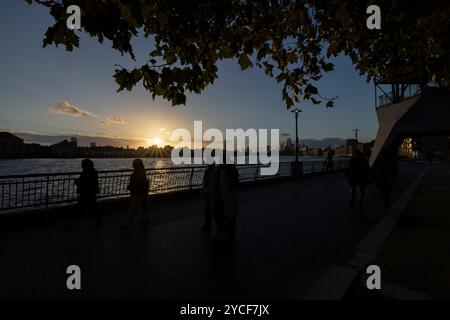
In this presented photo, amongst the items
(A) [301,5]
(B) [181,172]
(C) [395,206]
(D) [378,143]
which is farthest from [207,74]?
(D) [378,143]

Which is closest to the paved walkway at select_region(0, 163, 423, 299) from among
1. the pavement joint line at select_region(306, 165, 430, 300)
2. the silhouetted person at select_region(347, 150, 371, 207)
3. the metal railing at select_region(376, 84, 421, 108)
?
the pavement joint line at select_region(306, 165, 430, 300)

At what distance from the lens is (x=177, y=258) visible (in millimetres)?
4742

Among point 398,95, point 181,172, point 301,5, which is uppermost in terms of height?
point 398,95

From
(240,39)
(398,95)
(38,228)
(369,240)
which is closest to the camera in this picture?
(240,39)

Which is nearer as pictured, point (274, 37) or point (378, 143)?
point (274, 37)

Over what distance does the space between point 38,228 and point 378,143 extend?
23065 mm

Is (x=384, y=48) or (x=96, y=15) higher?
(x=384, y=48)

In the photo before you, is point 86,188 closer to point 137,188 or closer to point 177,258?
point 137,188

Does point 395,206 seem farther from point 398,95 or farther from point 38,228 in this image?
point 398,95

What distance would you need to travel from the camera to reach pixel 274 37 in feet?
17.3

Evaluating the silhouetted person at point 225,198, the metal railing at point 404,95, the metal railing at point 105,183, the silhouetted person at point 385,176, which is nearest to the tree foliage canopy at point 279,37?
the silhouetted person at point 225,198

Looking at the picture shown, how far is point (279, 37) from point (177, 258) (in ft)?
15.1

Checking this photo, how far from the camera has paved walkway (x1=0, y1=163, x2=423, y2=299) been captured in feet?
11.9

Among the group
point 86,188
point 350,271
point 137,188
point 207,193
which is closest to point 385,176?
point 350,271
